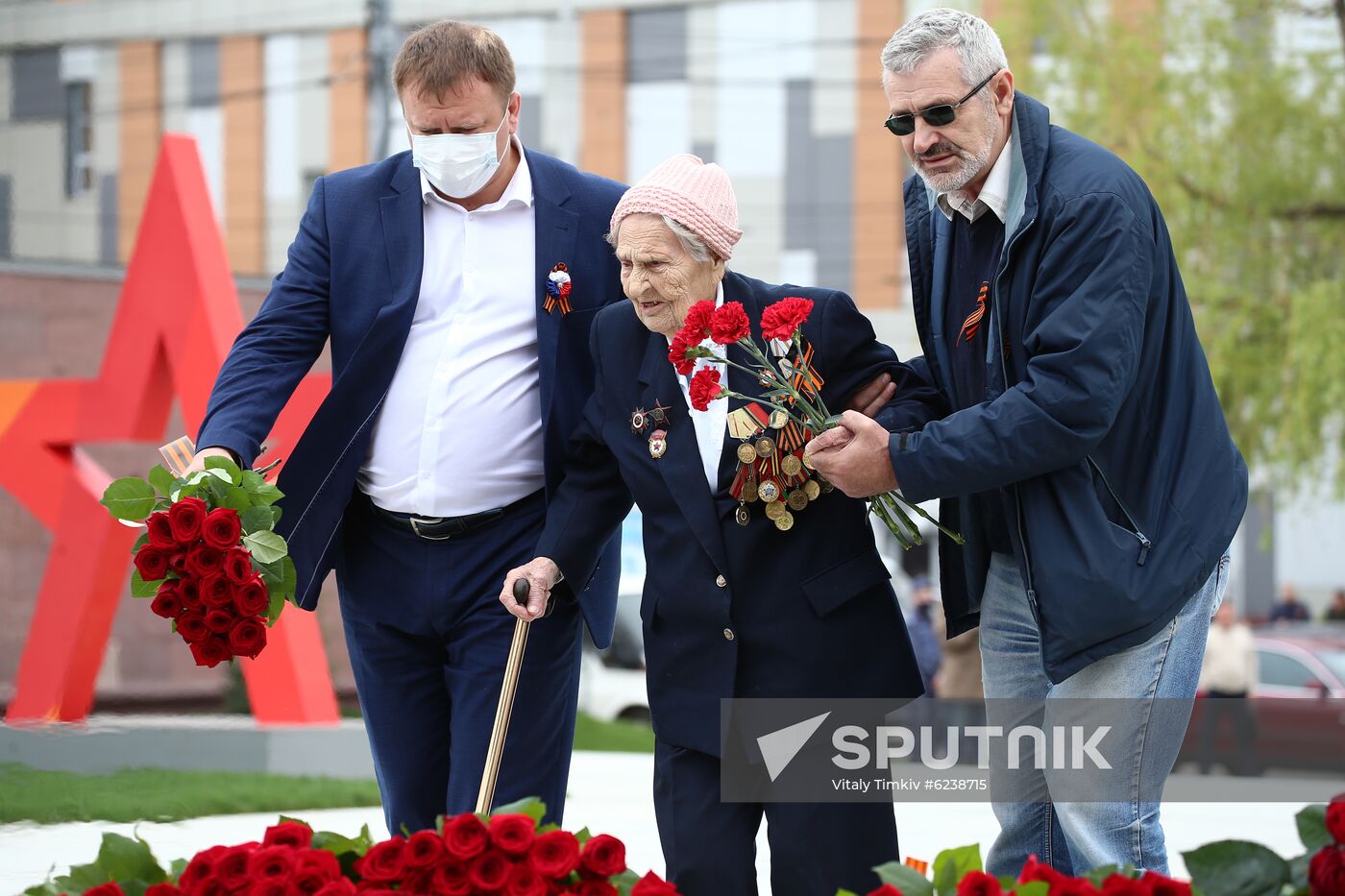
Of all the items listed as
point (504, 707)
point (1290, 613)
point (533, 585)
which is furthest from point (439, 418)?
point (1290, 613)

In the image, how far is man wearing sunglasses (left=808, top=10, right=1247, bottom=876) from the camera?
126 inches

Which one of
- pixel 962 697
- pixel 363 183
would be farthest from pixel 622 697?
pixel 363 183

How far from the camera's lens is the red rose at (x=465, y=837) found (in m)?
2.71

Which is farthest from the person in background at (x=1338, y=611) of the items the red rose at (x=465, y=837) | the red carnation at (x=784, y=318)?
the red rose at (x=465, y=837)

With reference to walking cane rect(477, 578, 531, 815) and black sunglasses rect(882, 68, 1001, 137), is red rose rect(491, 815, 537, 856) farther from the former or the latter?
black sunglasses rect(882, 68, 1001, 137)

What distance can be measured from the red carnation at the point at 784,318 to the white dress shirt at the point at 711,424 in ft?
0.85

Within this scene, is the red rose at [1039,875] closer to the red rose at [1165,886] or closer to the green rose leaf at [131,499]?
the red rose at [1165,886]

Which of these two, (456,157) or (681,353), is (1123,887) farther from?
(456,157)

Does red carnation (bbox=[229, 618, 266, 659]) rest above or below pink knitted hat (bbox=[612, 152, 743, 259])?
below

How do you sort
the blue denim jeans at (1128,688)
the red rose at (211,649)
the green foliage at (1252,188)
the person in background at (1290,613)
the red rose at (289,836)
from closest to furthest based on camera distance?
1. the red rose at (289,836)
2. the blue denim jeans at (1128,688)
3. the red rose at (211,649)
4. the green foliage at (1252,188)
5. the person in background at (1290,613)

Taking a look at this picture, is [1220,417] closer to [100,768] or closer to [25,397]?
[100,768]

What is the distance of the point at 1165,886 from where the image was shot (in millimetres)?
2486

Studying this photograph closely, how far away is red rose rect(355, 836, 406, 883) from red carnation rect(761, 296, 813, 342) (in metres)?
1.21

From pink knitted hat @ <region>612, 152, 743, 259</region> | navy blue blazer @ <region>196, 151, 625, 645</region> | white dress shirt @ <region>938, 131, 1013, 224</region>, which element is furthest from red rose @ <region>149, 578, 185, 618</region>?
white dress shirt @ <region>938, 131, 1013, 224</region>
